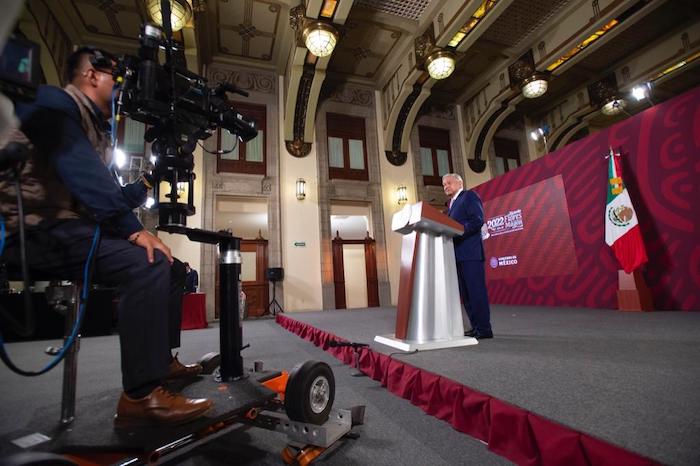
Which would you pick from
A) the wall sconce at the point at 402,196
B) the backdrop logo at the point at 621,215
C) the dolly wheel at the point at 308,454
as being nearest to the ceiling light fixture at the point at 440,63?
the wall sconce at the point at 402,196

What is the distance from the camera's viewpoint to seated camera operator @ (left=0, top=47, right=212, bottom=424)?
86 cm

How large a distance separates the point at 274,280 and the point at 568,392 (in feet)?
19.5

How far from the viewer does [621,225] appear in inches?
143

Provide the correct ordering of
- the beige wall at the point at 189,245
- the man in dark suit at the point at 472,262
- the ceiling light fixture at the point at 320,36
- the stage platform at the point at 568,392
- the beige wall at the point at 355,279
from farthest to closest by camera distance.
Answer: the beige wall at the point at 355,279, the beige wall at the point at 189,245, the ceiling light fixture at the point at 320,36, the man in dark suit at the point at 472,262, the stage platform at the point at 568,392

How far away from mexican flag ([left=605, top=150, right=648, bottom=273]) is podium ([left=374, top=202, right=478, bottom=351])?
275 centimetres

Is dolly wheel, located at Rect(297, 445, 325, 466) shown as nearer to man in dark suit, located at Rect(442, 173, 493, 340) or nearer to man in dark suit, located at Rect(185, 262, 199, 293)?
man in dark suit, located at Rect(442, 173, 493, 340)

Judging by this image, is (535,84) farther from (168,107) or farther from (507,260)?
(168,107)

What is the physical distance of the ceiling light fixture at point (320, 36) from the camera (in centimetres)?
538

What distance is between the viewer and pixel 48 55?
5281mm

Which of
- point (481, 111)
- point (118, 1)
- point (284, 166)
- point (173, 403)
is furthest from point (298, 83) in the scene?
point (173, 403)

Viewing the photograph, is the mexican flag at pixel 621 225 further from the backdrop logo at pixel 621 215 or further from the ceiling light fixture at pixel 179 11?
the ceiling light fixture at pixel 179 11

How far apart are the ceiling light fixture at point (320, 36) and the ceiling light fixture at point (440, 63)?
79.9 inches

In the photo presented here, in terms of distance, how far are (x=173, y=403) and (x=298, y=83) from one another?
6803mm

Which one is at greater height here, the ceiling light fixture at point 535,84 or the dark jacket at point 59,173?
the ceiling light fixture at point 535,84
